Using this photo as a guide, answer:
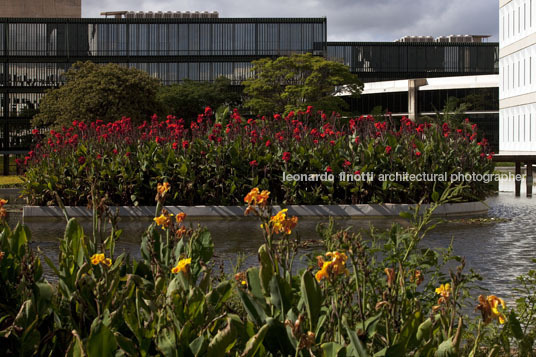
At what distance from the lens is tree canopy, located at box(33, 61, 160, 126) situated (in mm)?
39969

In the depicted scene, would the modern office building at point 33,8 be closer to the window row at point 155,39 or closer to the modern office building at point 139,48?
the modern office building at point 139,48

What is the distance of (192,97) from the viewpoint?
65312mm

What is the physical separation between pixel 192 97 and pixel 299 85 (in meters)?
15.5

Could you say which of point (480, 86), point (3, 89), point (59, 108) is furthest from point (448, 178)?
point (3, 89)

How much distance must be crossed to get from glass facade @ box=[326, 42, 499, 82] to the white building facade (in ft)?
119

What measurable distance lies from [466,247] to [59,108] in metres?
35.0

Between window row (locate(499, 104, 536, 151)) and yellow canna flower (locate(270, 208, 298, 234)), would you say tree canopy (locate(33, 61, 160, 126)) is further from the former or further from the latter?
yellow canna flower (locate(270, 208, 298, 234))

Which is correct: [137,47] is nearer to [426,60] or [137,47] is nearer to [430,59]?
[426,60]

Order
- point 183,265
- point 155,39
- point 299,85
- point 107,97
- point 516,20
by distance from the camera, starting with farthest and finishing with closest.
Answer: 1. point 155,39
2. point 299,85
3. point 516,20
4. point 107,97
5. point 183,265

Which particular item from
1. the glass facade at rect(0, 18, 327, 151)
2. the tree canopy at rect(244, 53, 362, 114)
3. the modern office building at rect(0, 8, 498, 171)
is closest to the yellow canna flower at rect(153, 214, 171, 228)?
the tree canopy at rect(244, 53, 362, 114)

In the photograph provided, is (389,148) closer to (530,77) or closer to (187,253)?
(187,253)

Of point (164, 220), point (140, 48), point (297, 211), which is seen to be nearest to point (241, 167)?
point (297, 211)

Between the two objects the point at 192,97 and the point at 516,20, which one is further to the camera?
the point at 192,97

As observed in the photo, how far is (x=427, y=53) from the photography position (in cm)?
8894
